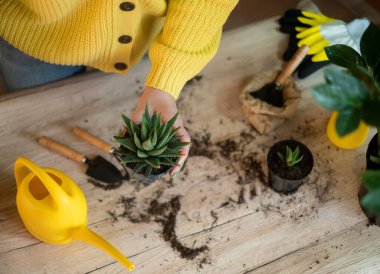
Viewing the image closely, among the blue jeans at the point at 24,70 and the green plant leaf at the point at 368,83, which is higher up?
the green plant leaf at the point at 368,83

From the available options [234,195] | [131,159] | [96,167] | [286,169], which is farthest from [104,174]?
[286,169]

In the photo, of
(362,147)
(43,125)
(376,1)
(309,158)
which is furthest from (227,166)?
(376,1)

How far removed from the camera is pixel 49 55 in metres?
0.94

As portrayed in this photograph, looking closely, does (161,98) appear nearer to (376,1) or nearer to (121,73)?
(121,73)

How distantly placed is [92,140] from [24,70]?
249 millimetres

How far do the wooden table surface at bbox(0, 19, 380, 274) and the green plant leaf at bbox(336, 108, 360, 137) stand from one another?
423mm

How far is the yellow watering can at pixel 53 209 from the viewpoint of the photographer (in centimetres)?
79

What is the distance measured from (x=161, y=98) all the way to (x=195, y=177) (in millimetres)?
188

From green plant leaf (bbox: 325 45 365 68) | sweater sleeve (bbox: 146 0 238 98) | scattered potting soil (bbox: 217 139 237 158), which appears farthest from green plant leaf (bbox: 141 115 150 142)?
green plant leaf (bbox: 325 45 365 68)

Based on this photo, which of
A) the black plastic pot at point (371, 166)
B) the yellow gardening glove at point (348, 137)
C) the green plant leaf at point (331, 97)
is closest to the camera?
the green plant leaf at point (331, 97)

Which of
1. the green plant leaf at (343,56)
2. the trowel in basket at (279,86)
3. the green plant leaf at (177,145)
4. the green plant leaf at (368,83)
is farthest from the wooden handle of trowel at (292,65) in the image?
the green plant leaf at (368,83)

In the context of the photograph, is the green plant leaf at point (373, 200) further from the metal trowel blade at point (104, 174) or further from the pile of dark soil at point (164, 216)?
the metal trowel blade at point (104, 174)

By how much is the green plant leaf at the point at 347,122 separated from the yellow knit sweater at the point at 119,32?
44cm

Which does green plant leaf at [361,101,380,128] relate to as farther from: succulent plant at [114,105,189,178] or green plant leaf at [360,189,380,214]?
succulent plant at [114,105,189,178]
